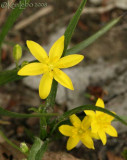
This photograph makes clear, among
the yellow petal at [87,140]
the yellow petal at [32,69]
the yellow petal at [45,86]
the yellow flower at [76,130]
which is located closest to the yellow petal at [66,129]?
the yellow flower at [76,130]

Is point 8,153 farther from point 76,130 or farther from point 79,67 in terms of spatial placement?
point 79,67

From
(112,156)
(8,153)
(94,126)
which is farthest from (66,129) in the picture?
(112,156)

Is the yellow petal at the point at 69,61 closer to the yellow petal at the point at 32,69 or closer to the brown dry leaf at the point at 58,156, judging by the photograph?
the yellow petal at the point at 32,69

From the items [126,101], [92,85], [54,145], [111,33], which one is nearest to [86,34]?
[111,33]

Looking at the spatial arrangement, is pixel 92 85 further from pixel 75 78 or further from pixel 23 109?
pixel 23 109

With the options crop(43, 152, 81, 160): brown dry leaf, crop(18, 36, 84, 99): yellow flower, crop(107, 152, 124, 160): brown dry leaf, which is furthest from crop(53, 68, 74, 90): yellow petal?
crop(107, 152, 124, 160): brown dry leaf

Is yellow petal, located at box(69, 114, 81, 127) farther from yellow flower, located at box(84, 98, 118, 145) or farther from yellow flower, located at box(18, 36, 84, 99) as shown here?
yellow flower, located at box(18, 36, 84, 99)
